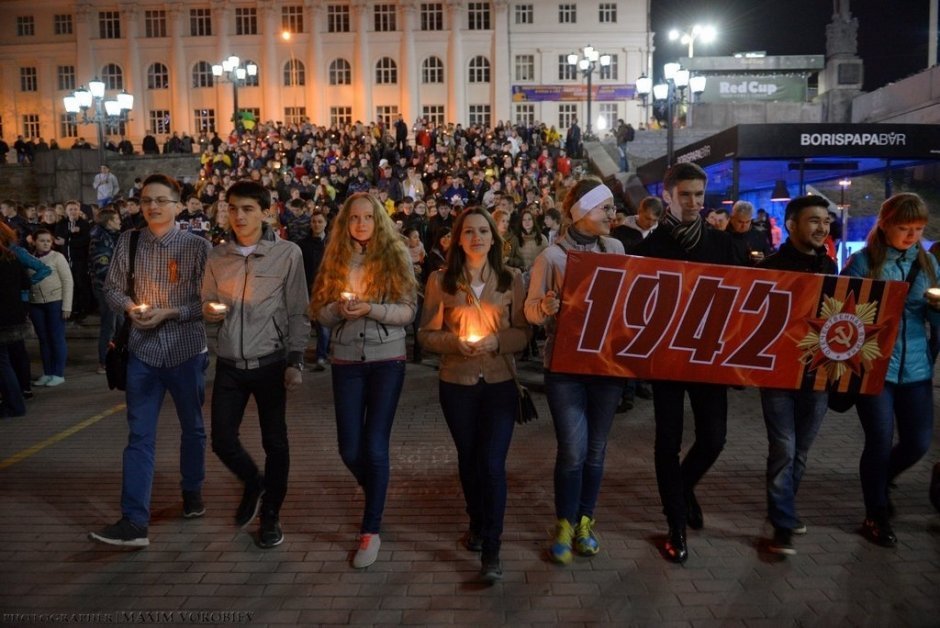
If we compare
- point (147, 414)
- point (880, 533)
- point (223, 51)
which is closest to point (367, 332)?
point (147, 414)

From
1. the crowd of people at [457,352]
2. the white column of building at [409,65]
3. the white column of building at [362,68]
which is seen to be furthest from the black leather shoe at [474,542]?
the white column of building at [362,68]

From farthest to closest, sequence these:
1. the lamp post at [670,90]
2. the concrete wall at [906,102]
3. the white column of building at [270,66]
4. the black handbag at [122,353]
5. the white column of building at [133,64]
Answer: the white column of building at [133,64]
the white column of building at [270,66]
the concrete wall at [906,102]
the lamp post at [670,90]
the black handbag at [122,353]

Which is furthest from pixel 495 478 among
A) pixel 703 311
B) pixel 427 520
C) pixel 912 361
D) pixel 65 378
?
pixel 65 378

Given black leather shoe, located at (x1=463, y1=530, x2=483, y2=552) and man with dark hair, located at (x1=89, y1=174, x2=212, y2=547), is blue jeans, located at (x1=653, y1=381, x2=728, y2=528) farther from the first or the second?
man with dark hair, located at (x1=89, y1=174, x2=212, y2=547)

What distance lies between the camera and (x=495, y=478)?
4.17 meters

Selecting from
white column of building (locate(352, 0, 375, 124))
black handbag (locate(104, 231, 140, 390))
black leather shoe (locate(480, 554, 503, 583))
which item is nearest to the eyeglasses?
black handbag (locate(104, 231, 140, 390))

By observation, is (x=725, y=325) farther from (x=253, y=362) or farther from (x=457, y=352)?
(x=253, y=362)

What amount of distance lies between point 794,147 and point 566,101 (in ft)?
138

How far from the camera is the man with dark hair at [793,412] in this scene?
452cm

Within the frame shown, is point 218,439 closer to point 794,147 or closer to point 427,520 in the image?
point 427,520

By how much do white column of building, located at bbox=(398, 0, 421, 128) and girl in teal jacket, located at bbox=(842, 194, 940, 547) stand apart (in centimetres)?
5330

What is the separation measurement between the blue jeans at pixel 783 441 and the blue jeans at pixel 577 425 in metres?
0.95

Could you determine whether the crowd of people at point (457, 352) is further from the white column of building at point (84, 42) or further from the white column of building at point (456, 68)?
the white column of building at point (84, 42)

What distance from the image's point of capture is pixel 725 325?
4.54 m
